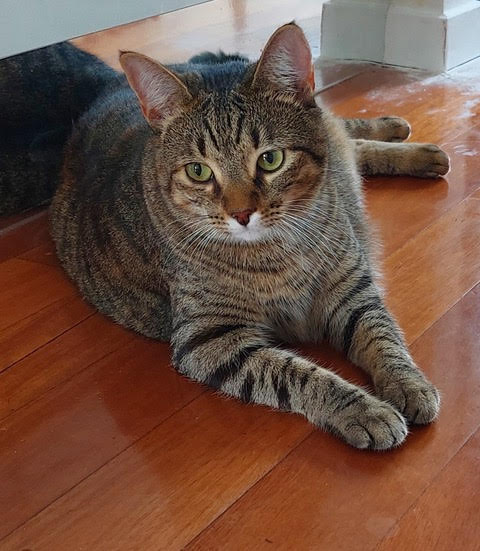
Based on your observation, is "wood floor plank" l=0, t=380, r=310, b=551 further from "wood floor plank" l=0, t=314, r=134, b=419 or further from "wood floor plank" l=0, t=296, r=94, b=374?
"wood floor plank" l=0, t=296, r=94, b=374

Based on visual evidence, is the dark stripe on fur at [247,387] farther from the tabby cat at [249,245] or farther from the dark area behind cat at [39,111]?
the dark area behind cat at [39,111]

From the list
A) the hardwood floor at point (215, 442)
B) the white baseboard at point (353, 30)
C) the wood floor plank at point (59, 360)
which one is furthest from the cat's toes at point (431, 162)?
the white baseboard at point (353, 30)

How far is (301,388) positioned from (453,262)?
64cm

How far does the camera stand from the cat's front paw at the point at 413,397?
1.43 meters

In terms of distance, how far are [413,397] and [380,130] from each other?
128 centimetres

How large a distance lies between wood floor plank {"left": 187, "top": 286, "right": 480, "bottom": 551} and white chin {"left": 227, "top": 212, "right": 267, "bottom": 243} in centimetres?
38

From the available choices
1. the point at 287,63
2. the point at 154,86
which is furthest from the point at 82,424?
the point at 287,63

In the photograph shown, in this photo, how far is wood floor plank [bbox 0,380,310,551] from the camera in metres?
1.29

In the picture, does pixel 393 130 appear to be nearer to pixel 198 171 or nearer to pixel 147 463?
pixel 198 171

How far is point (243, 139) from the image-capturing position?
4.96 feet

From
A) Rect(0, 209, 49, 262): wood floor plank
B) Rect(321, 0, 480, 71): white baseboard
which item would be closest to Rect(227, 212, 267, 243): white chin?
Rect(0, 209, 49, 262): wood floor plank

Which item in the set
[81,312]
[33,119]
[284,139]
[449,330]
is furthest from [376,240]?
[33,119]

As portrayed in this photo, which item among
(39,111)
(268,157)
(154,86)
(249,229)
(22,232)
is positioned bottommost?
(22,232)

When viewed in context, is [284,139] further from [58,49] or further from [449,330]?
[58,49]
